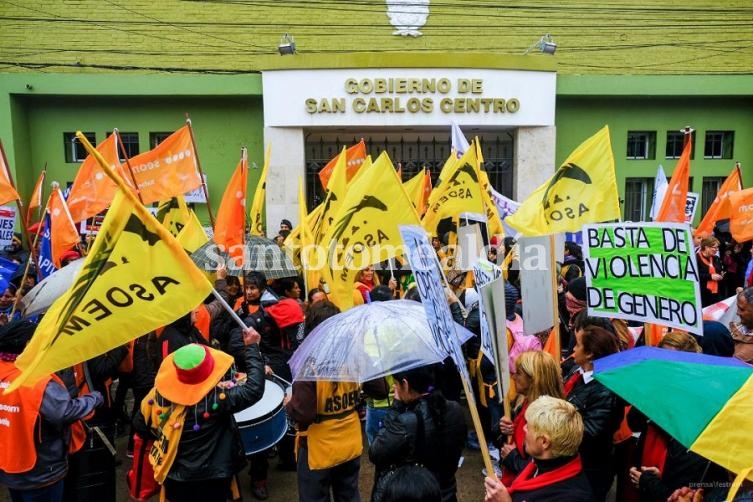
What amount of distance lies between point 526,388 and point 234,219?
155 inches

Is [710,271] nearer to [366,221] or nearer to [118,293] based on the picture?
[366,221]

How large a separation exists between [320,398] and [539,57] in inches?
592

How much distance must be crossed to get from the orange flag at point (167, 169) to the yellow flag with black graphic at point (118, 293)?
5.02m

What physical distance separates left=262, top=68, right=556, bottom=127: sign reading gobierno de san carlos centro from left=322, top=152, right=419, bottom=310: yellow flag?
11.0 m

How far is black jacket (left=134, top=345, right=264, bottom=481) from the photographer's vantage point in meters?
3.30

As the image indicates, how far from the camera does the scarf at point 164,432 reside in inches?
128

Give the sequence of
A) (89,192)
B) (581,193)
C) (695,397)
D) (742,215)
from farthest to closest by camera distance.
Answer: (89,192)
(742,215)
(581,193)
(695,397)

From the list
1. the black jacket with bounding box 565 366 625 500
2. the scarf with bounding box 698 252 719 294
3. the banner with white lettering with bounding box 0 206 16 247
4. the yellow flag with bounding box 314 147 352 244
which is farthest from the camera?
the banner with white lettering with bounding box 0 206 16 247

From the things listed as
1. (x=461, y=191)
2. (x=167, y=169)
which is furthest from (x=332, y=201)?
(x=167, y=169)

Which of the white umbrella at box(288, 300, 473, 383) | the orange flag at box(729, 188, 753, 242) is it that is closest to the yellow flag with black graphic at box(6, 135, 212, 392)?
the white umbrella at box(288, 300, 473, 383)

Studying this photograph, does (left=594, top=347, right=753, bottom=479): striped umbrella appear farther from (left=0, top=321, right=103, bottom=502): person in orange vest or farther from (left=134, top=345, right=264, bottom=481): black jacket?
(left=0, top=321, right=103, bottom=502): person in orange vest

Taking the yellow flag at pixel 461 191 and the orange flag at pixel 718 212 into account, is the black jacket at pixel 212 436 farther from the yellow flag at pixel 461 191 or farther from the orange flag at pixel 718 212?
the orange flag at pixel 718 212

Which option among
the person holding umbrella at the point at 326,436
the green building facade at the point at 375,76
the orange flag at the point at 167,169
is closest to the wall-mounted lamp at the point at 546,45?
the green building facade at the point at 375,76

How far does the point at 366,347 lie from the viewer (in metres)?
3.36
